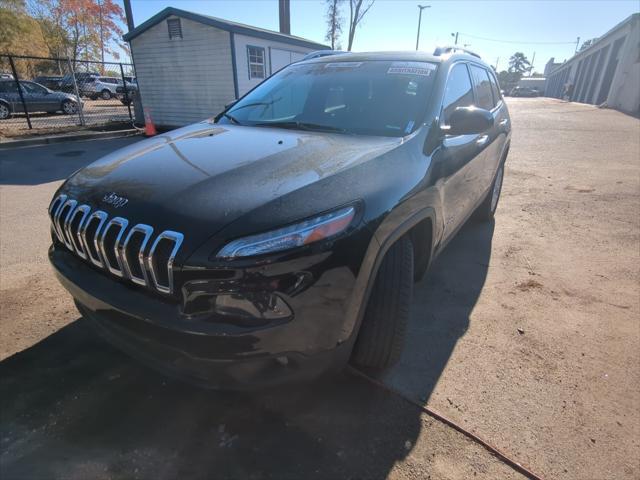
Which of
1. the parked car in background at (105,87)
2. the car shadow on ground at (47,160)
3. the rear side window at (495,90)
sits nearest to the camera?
the rear side window at (495,90)

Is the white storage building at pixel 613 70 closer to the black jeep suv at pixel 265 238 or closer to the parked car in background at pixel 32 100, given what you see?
the black jeep suv at pixel 265 238

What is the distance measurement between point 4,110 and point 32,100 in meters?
1.27

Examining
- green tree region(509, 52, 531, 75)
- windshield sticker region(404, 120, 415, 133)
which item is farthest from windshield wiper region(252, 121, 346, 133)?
green tree region(509, 52, 531, 75)

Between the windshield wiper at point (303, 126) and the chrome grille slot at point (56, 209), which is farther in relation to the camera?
the windshield wiper at point (303, 126)

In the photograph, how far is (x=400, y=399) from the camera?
6.89 ft

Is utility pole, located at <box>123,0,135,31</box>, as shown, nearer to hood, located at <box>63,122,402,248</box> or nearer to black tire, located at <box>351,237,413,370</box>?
hood, located at <box>63,122,402,248</box>

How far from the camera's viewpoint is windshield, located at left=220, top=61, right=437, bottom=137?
8.21 feet

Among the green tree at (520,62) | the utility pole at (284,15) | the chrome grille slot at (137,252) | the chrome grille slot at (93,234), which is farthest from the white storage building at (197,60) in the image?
the green tree at (520,62)

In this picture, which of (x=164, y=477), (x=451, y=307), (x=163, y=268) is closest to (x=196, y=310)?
(x=163, y=268)

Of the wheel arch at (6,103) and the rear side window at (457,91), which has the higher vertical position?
the rear side window at (457,91)

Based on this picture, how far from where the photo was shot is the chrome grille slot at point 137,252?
1536 mm

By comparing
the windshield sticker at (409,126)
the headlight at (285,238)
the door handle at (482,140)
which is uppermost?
the windshield sticker at (409,126)

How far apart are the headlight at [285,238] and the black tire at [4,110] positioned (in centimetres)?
1761

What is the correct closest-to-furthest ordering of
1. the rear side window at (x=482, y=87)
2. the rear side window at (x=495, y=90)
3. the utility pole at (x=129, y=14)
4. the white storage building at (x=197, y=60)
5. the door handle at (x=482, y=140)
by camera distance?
the door handle at (x=482, y=140)
the rear side window at (x=482, y=87)
the rear side window at (x=495, y=90)
the white storage building at (x=197, y=60)
the utility pole at (x=129, y=14)
